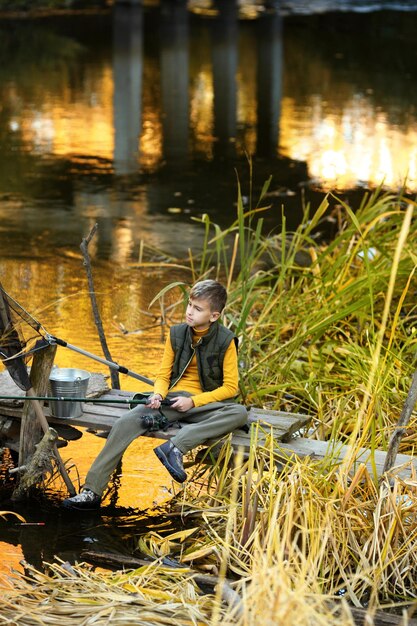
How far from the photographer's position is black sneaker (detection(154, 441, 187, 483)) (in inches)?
194

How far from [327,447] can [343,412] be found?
57 centimetres

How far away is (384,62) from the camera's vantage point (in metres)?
23.6

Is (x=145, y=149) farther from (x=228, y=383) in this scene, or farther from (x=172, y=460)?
(x=172, y=460)

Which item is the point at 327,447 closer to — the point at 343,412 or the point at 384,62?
the point at 343,412

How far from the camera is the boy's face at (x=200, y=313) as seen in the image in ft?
16.7

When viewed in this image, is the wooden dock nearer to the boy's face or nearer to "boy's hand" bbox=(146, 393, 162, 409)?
"boy's hand" bbox=(146, 393, 162, 409)

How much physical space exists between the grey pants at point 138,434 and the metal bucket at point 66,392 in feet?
0.82

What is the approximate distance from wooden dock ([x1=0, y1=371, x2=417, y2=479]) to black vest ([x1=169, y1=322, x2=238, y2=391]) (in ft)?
0.85

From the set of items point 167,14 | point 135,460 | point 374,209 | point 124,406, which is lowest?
point 135,460

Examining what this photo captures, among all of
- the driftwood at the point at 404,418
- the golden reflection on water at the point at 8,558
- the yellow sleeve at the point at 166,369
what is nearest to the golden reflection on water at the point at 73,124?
the yellow sleeve at the point at 166,369

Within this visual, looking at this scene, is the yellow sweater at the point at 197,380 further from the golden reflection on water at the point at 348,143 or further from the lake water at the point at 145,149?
the golden reflection on water at the point at 348,143

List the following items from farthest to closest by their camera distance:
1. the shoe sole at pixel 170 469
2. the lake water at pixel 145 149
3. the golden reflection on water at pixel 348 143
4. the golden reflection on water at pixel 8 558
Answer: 1. the golden reflection on water at pixel 348 143
2. the lake water at pixel 145 149
3. the shoe sole at pixel 170 469
4. the golden reflection on water at pixel 8 558

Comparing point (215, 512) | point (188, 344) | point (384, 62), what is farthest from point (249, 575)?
point (384, 62)

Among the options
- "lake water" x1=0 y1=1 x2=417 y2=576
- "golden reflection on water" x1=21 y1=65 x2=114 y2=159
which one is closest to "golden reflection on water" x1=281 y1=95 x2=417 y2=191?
"lake water" x1=0 y1=1 x2=417 y2=576
